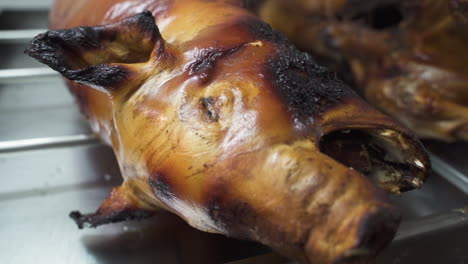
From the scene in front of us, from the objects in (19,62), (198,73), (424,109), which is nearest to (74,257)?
(198,73)

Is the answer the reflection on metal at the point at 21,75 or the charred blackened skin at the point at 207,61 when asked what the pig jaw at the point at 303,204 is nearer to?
the charred blackened skin at the point at 207,61

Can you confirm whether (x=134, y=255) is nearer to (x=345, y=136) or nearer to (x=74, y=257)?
(x=74, y=257)

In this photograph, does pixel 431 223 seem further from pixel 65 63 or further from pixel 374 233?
pixel 65 63

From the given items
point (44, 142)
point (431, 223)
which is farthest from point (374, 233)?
point (44, 142)

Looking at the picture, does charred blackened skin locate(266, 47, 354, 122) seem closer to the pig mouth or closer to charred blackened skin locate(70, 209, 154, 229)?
the pig mouth

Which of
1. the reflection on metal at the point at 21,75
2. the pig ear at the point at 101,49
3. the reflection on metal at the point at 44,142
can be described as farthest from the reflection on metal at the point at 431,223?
the reflection on metal at the point at 21,75
